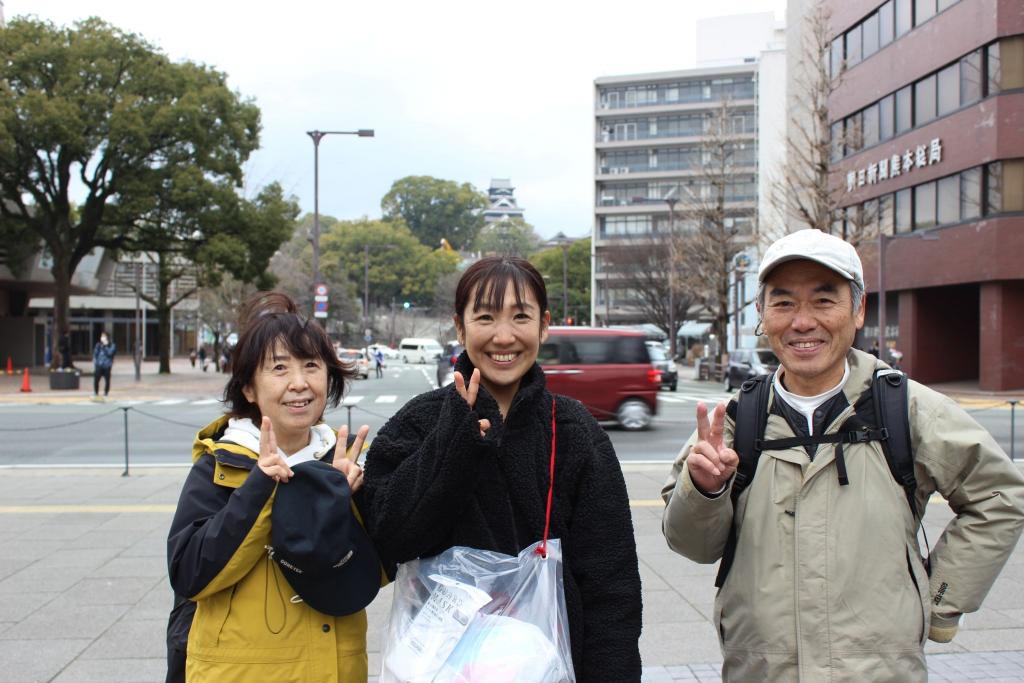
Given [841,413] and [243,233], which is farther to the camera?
[243,233]

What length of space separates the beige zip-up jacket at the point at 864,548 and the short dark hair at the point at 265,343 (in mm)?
1084

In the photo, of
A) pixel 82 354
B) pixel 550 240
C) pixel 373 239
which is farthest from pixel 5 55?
pixel 550 240

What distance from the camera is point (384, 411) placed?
18875 millimetres

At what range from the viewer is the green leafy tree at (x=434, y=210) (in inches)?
4419

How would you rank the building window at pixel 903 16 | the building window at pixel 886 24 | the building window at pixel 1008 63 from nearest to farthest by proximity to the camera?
the building window at pixel 1008 63 → the building window at pixel 903 16 → the building window at pixel 886 24

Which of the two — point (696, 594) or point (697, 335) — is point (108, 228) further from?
point (697, 335)

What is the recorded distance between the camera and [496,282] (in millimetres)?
2162

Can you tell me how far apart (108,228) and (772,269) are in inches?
1357

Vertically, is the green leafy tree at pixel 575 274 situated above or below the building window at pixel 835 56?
below

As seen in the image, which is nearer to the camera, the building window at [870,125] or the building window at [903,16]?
the building window at [903,16]

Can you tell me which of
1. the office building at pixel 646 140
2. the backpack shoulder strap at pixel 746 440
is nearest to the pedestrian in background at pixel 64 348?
the backpack shoulder strap at pixel 746 440

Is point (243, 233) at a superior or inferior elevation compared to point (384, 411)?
superior

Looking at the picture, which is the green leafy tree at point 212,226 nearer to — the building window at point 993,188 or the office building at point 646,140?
the building window at point 993,188

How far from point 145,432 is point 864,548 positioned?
15520mm
